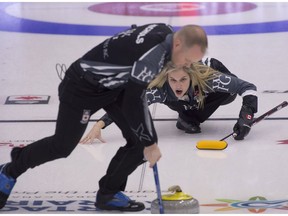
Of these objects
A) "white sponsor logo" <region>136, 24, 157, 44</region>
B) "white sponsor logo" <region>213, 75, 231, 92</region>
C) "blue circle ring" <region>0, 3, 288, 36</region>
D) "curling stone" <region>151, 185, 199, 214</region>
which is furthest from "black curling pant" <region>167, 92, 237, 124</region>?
"blue circle ring" <region>0, 3, 288, 36</region>

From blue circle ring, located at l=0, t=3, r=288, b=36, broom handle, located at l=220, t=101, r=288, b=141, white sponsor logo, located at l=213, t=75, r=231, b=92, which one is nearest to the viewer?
white sponsor logo, located at l=213, t=75, r=231, b=92

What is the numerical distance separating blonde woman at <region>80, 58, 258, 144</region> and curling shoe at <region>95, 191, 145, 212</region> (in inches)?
35.2

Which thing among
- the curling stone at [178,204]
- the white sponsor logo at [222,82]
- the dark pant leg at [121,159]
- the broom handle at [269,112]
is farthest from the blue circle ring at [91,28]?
the curling stone at [178,204]

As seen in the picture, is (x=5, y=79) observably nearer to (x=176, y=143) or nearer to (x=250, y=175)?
(x=176, y=143)

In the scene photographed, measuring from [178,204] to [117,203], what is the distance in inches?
12.5

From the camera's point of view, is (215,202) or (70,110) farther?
(215,202)

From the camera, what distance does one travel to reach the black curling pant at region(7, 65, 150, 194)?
3.63 m

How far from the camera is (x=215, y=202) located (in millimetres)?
3889

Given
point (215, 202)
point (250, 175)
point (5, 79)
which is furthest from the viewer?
point (5, 79)

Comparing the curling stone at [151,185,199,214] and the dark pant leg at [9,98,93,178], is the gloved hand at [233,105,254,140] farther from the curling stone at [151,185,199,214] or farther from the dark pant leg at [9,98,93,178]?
the dark pant leg at [9,98,93,178]

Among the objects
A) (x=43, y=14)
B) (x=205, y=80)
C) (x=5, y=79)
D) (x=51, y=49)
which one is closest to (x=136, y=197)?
(x=205, y=80)

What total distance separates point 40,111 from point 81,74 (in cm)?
192

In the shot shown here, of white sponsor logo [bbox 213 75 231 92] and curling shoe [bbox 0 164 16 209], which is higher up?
white sponsor logo [bbox 213 75 231 92]

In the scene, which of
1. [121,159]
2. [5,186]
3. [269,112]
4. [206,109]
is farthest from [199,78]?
[5,186]
